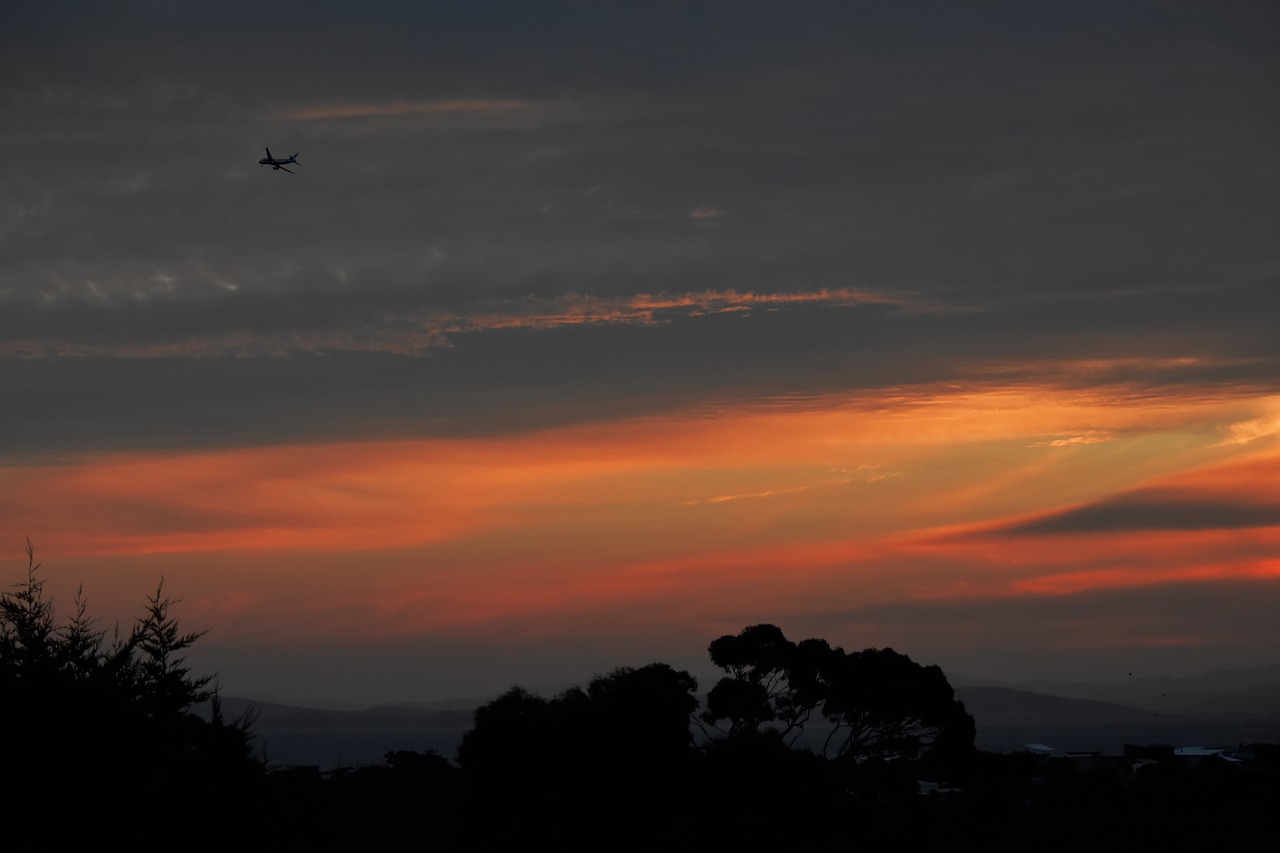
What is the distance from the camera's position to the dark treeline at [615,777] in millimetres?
27719

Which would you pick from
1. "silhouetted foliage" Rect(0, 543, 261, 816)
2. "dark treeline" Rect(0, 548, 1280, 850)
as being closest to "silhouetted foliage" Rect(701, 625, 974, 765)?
"dark treeline" Rect(0, 548, 1280, 850)

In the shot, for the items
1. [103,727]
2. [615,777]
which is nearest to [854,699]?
[615,777]

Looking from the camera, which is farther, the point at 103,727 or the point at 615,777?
the point at 615,777

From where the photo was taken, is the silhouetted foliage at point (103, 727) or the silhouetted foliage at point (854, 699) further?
the silhouetted foliage at point (854, 699)

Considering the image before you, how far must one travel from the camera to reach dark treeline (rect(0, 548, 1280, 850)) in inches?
1091

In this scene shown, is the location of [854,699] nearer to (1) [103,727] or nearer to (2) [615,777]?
(2) [615,777]

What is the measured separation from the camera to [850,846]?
152ft

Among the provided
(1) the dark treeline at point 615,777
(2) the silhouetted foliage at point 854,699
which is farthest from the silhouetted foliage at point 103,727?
(2) the silhouetted foliage at point 854,699

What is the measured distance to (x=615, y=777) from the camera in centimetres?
4841

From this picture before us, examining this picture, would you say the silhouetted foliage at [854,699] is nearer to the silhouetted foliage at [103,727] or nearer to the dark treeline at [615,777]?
the dark treeline at [615,777]

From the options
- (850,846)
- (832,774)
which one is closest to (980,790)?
(832,774)

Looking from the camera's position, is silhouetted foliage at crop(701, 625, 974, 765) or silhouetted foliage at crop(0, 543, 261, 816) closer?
silhouetted foliage at crop(0, 543, 261, 816)

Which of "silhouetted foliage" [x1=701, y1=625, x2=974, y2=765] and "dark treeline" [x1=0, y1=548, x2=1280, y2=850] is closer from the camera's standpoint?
"dark treeline" [x1=0, y1=548, x2=1280, y2=850]

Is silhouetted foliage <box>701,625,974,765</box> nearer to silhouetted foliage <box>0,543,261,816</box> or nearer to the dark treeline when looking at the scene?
the dark treeline
